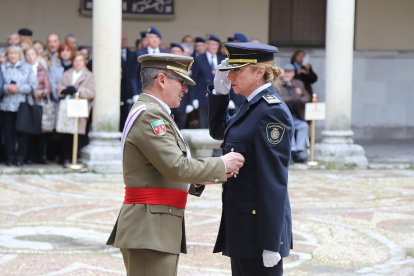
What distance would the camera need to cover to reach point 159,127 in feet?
10.7

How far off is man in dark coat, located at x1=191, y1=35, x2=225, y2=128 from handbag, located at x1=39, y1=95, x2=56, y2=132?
2.41 meters

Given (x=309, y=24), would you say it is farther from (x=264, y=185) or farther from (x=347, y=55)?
(x=264, y=185)

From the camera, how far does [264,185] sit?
11.1ft

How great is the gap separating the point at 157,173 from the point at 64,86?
7408 millimetres

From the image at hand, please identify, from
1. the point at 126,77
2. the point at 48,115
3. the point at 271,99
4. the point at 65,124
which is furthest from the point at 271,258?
the point at 126,77

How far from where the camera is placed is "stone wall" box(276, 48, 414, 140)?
15.3m

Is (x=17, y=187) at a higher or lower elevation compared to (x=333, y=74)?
lower

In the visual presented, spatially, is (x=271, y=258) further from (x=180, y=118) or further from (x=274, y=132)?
(x=180, y=118)

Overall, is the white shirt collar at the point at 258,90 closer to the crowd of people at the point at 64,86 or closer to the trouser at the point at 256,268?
→ the trouser at the point at 256,268

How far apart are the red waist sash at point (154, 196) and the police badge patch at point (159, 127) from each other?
0.94 feet

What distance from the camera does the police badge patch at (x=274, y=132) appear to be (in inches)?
133

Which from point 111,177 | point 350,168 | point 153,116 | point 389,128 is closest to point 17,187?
point 111,177

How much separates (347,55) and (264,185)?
8394 millimetres

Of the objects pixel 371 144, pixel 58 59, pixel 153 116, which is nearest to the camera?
pixel 153 116
